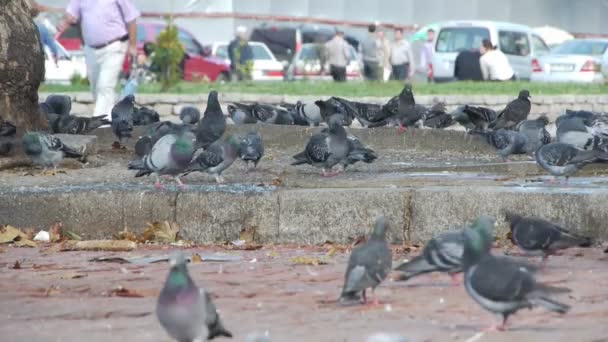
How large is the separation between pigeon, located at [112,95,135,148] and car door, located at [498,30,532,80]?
21381 millimetres

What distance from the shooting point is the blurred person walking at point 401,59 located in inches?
1318

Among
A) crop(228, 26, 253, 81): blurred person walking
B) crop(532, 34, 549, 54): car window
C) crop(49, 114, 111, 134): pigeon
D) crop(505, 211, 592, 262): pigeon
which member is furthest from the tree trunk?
crop(532, 34, 549, 54): car window

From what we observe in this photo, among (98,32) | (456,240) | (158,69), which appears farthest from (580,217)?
(158,69)

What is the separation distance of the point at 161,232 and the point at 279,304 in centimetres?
253

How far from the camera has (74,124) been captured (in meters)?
13.4

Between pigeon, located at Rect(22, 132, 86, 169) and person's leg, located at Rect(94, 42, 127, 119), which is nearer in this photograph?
pigeon, located at Rect(22, 132, 86, 169)

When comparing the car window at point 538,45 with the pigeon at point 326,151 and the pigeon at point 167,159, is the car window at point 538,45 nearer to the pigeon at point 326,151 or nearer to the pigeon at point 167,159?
the pigeon at point 326,151

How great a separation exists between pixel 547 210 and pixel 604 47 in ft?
85.8

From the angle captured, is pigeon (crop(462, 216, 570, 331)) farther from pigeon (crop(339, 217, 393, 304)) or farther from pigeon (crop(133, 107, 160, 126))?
pigeon (crop(133, 107, 160, 126))

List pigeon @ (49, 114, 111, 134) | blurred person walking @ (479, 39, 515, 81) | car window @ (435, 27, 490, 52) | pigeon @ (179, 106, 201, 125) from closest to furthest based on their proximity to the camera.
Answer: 1. pigeon @ (49, 114, 111, 134)
2. pigeon @ (179, 106, 201, 125)
3. blurred person walking @ (479, 39, 515, 81)
4. car window @ (435, 27, 490, 52)

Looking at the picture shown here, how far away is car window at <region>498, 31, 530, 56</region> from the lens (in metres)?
34.4

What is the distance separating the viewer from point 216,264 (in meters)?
7.95

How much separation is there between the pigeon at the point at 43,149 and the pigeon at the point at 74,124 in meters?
2.09

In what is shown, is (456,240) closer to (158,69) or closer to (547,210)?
(547,210)
